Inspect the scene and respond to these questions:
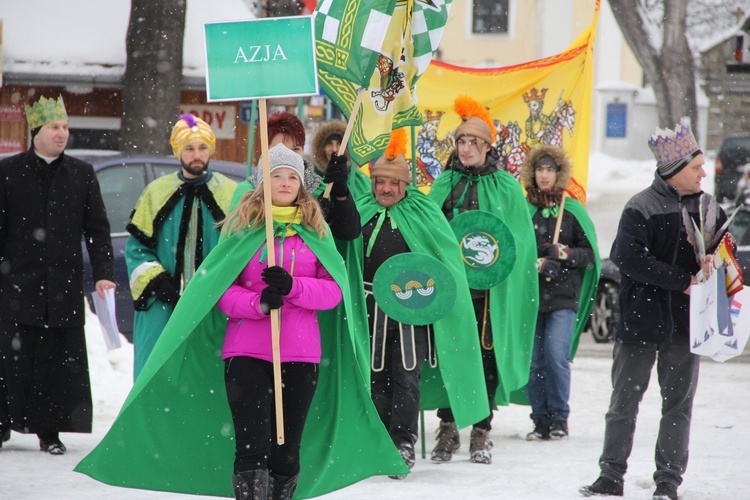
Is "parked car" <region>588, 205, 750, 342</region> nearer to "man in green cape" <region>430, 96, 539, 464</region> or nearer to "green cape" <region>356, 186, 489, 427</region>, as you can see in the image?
"man in green cape" <region>430, 96, 539, 464</region>

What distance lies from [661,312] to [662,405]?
0.47 metres

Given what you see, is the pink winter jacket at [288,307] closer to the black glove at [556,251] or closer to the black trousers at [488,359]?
the black trousers at [488,359]

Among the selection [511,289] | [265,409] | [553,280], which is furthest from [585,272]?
[265,409]

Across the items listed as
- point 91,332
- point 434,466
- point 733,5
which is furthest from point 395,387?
point 733,5

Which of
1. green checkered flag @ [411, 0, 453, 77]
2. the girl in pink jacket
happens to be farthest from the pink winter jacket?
green checkered flag @ [411, 0, 453, 77]

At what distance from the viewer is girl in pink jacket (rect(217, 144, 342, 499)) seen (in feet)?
17.2

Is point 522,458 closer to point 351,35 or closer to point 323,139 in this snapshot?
point 323,139

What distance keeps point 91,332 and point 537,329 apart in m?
3.44

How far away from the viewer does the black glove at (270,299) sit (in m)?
5.16

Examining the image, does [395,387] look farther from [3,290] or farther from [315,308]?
[3,290]

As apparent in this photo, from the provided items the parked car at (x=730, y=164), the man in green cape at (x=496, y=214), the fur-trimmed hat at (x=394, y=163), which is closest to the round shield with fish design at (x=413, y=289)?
the fur-trimmed hat at (x=394, y=163)

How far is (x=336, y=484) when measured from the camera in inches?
224

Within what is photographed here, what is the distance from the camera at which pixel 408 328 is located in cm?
712

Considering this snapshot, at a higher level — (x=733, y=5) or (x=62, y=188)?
(x=733, y=5)
